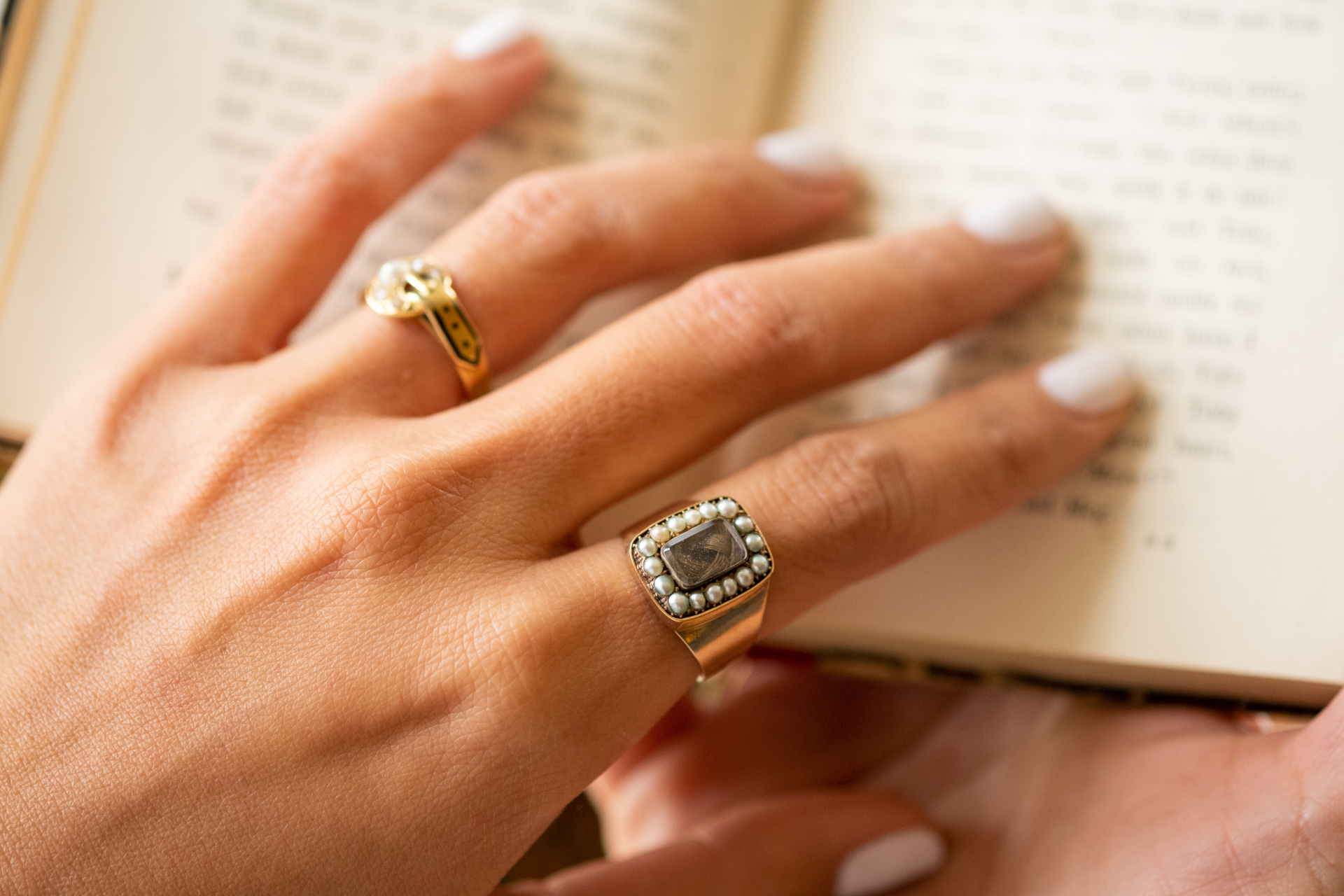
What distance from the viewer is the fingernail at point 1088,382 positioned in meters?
0.82

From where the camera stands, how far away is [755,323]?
78cm

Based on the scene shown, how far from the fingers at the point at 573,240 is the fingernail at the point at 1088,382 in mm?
268

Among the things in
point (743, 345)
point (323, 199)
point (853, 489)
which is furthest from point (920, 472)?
point (323, 199)

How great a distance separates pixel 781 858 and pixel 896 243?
0.56 meters

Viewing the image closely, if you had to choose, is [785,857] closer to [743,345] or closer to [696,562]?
[696,562]

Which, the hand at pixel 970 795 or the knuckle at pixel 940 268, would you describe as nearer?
the hand at pixel 970 795

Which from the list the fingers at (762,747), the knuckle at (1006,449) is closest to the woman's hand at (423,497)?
the knuckle at (1006,449)

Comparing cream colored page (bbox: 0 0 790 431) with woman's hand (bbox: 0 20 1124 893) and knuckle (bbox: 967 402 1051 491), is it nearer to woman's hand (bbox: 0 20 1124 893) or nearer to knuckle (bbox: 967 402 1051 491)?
woman's hand (bbox: 0 20 1124 893)

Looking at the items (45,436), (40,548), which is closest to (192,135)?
(45,436)

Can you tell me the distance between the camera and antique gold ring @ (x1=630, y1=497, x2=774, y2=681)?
67 cm

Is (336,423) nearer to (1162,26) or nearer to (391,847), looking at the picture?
(391,847)

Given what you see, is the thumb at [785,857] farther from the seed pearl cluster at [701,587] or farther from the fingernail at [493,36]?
the fingernail at [493,36]

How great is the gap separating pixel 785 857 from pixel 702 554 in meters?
0.34

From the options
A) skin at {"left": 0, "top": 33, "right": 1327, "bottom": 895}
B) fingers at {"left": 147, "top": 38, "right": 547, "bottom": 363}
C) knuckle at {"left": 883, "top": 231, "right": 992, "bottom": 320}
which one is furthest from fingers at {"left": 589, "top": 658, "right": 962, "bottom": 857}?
fingers at {"left": 147, "top": 38, "right": 547, "bottom": 363}
